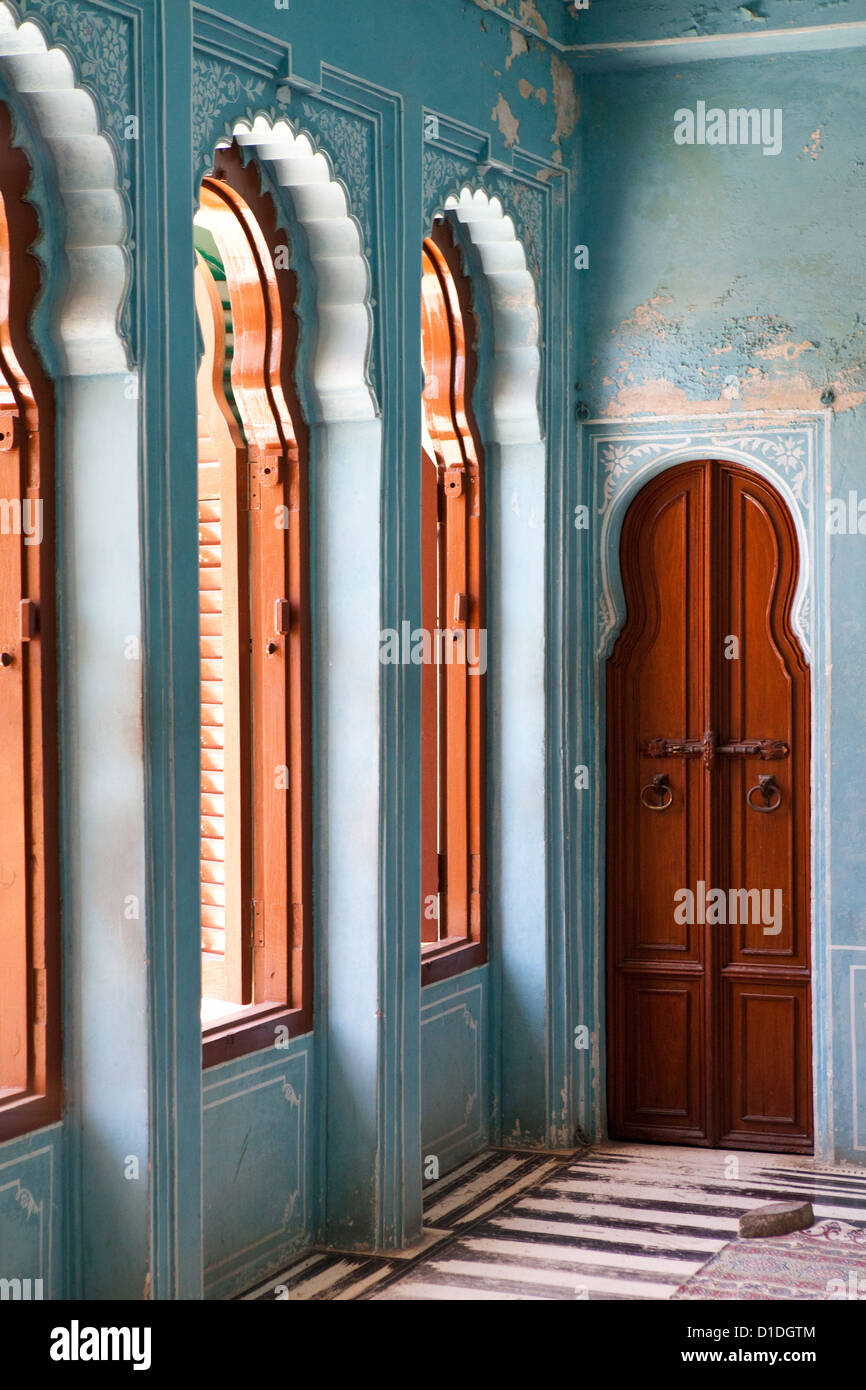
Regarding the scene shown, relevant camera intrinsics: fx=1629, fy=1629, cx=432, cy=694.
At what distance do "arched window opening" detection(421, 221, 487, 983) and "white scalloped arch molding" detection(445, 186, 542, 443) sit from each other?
0.42ft

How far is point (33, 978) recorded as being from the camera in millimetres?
3947

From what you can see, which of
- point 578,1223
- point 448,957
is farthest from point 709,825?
point 578,1223

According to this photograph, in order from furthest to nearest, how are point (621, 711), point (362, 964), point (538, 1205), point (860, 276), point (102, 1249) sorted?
point (621, 711)
point (860, 276)
point (538, 1205)
point (362, 964)
point (102, 1249)

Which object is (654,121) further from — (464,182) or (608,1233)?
(608,1233)

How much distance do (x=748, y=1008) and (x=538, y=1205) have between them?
1237mm

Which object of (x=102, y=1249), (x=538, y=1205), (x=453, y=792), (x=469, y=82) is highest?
(x=469, y=82)

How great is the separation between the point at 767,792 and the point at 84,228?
343 cm

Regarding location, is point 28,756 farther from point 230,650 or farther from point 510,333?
point 510,333

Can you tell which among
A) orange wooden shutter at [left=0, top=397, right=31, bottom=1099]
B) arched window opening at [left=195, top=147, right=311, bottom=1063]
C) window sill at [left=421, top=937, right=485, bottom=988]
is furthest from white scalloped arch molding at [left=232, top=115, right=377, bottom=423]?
window sill at [left=421, top=937, right=485, bottom=988]

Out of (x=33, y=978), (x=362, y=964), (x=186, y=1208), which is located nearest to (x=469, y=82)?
(x=362, y=964)

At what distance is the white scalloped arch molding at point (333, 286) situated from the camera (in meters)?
4.77

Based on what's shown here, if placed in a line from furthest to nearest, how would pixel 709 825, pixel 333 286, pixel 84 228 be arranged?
pixel 709 825 → pixel 333 286 → pixel 84 228

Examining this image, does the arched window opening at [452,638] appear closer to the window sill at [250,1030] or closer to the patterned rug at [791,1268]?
the window sill at [250,1030]

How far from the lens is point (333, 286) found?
4945 mm
